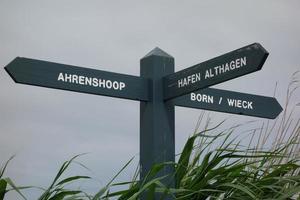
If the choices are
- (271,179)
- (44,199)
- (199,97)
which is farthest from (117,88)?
(271,179)

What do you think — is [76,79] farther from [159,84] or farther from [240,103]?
[240,103]

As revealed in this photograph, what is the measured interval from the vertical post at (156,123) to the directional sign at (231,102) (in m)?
0.10

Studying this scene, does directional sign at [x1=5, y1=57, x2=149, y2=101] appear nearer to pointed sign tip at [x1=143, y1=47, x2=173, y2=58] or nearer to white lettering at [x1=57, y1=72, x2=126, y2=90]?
white lettering at [x1=57, y1=72, x2=126, y2=90]

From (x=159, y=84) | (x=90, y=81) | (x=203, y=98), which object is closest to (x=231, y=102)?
(x=203, y=98)

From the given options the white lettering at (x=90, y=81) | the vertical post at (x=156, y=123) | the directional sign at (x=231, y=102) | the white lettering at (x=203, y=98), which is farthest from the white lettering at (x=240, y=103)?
the white lettering at (x=90, y=81)

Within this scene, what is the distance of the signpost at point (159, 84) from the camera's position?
271 cm

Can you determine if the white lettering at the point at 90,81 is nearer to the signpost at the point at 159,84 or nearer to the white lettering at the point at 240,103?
the signpost at the point at 159,84

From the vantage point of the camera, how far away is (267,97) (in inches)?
132

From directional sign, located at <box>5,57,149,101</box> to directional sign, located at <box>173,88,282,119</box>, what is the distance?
25 centimetres

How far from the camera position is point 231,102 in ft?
10.4

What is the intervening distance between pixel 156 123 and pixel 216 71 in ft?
1.38

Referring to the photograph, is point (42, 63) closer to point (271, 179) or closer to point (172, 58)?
point (172, 58)

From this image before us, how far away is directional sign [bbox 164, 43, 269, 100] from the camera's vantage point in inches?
102

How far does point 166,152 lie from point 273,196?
0.58 meters
